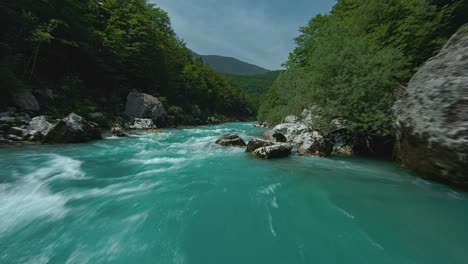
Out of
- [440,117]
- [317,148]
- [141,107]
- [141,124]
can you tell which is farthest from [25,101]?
[440,117]

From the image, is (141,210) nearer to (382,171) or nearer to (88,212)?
(88,212)

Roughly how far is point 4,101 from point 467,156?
2082 cm

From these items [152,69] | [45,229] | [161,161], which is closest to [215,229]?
[45,229]

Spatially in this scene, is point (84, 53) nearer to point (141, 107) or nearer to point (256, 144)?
point (141, 107)

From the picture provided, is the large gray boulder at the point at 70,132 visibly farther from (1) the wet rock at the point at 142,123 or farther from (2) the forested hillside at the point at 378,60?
(2) the forested hillside at the point at 378,60

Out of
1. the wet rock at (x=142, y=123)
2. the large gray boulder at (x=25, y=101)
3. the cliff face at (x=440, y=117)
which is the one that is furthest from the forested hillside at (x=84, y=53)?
the cliff face at (x=440, y=117)

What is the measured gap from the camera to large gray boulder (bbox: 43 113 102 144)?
12.1 metres

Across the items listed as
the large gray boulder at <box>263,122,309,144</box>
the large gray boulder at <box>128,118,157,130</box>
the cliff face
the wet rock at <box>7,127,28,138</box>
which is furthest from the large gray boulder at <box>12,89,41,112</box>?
the cliff face

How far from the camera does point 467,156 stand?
5016mm

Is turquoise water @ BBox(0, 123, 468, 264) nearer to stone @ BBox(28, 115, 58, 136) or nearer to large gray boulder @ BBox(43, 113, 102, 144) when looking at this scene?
large gray boulder @ BBox(43, 113, 102, 144)

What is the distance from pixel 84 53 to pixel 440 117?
2839cm

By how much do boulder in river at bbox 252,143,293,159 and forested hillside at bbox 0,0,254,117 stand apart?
15.1 meters

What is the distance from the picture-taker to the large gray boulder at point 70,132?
39.7ft

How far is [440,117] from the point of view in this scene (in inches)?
218
